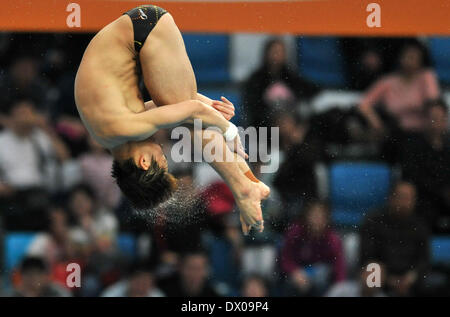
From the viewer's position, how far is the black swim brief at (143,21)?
13.0ft

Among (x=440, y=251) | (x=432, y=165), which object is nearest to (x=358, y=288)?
(x=440, y=251)

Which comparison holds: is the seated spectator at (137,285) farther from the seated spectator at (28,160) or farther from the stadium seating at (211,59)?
the stadium seating at (211,59)

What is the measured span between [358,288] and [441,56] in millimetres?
1931

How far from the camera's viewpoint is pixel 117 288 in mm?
5957

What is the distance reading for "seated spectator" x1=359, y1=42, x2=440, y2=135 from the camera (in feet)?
20.6

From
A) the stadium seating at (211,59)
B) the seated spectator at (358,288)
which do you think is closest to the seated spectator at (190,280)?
the seated spectator at (358,288)

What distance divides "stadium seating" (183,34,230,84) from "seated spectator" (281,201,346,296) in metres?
1.15

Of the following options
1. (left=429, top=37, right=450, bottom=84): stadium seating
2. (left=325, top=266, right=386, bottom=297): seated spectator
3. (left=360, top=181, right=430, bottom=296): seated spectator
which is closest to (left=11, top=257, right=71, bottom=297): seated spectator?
(left=325, top=266, right=386, bottom=297): seated spectator

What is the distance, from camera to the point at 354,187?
625 centimetres

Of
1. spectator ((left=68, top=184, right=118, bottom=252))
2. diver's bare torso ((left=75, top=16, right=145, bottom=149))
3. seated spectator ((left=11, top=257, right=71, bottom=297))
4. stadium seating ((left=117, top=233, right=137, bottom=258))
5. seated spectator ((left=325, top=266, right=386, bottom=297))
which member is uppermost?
diver's bare torso ((left=75, top=16, right=145, bottom=149))

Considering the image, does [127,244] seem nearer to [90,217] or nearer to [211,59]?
[90,217]

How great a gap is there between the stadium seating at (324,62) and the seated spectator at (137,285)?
1883 millimetres

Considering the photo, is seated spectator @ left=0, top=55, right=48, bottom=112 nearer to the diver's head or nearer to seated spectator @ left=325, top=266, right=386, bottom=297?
the diver's head

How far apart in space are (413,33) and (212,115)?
85.7 inches
